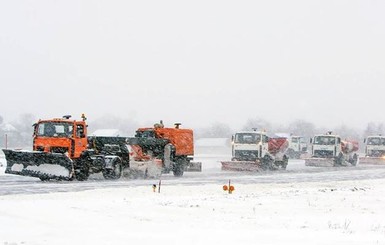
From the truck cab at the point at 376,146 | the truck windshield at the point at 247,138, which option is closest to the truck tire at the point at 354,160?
the truck cab at the point at 376,146

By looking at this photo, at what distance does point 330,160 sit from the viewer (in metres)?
46.1

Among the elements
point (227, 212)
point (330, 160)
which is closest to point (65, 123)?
point (227, 212)

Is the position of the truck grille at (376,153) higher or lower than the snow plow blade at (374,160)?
higher

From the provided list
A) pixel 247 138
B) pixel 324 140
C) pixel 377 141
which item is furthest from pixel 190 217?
pixel 377 141

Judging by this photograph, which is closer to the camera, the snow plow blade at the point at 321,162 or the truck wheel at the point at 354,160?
the snow plow blade at the point at 321,162

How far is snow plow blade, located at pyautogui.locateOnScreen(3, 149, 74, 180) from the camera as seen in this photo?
2411 centimetres

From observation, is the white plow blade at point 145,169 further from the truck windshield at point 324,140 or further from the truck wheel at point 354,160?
the truck wheel at point 354,160

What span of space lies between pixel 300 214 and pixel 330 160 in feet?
105

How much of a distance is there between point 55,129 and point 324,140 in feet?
89.1

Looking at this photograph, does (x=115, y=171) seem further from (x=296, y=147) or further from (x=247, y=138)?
(x=296, y=147)

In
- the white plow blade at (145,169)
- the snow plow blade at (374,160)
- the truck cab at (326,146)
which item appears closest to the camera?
the white plow blade at (145,169)

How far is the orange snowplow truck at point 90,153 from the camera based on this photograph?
79.9 feet

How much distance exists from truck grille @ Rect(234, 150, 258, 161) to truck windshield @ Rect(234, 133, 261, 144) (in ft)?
2.08

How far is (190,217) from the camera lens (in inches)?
535
